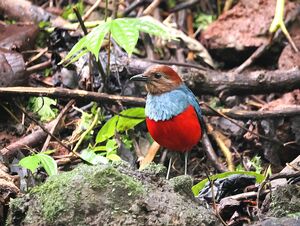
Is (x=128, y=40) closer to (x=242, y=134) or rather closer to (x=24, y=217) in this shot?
(x=24, y=217)

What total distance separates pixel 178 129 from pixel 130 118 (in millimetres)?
731

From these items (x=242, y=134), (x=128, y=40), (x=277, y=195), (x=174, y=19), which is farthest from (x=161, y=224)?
(x=174, y=19)

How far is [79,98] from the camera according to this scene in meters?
5.21

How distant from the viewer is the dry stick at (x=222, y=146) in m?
5.47

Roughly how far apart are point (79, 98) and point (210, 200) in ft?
5.09

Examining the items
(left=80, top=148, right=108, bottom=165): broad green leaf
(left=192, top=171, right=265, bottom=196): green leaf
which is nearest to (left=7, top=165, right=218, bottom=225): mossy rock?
(left=192, top=171, right=265, bottom=196): green leaf

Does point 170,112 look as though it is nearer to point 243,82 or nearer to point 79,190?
point 243,82

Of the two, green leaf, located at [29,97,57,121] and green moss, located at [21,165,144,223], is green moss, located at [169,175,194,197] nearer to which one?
green moss, located at [21,165,144,223]

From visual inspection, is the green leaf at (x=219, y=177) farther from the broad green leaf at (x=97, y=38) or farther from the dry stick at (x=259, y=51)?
the dry stick at (x=259, y=51)

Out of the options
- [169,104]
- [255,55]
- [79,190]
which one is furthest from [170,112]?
[255,55]

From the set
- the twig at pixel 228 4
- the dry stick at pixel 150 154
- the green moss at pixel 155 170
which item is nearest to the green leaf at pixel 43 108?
the dry stick at pixel 150 154

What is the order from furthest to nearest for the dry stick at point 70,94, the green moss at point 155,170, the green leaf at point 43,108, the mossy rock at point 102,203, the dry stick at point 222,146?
the green leaf at point 43,108 < the dry stick at point 222,146 < the dry stick at point 70,94 < the green moss at point 155,170 < the mossy rock at point 102,203

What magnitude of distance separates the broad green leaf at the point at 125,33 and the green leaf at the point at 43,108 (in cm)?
148

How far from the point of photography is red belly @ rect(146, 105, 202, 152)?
4.67 meters
